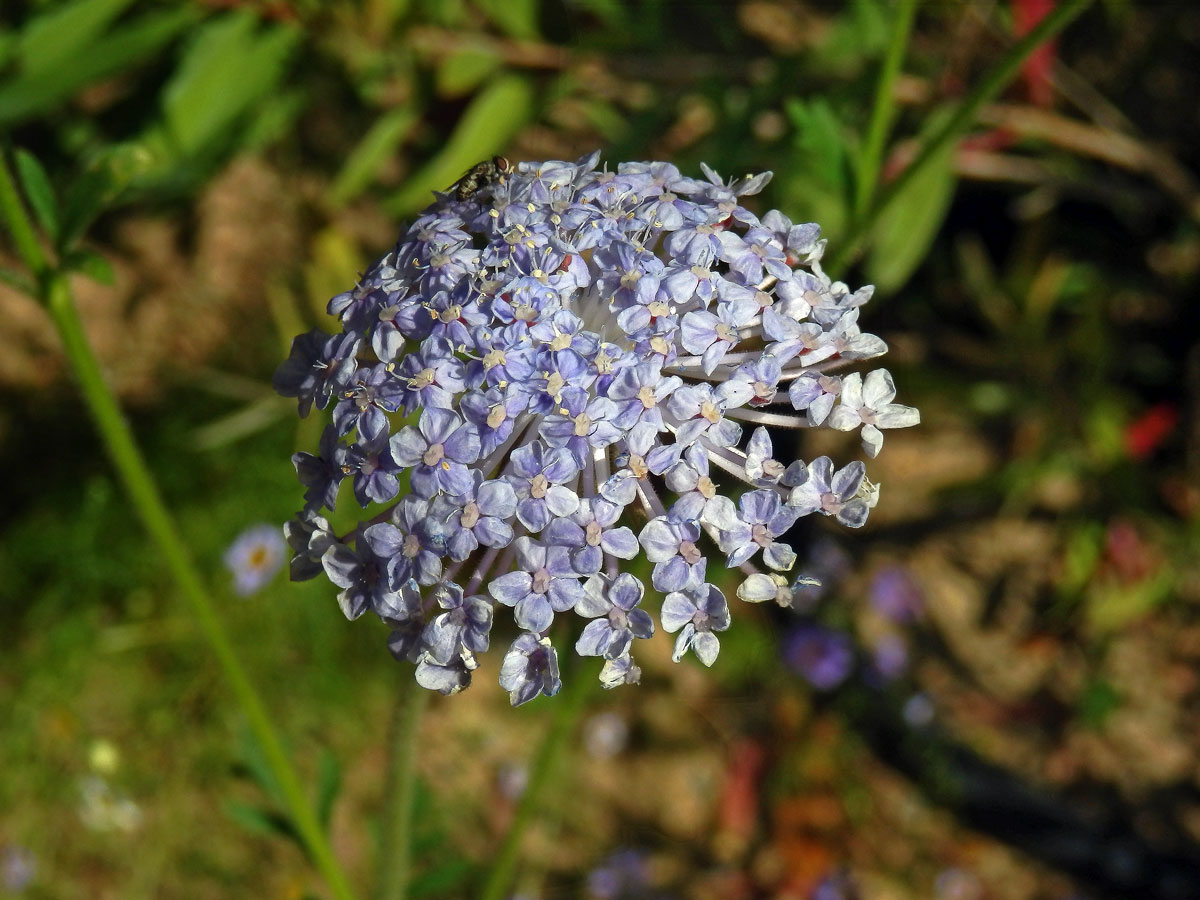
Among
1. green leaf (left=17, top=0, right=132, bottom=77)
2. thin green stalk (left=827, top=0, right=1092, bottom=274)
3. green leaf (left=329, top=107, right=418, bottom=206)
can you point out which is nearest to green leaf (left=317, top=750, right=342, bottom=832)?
thin green stalk (left=827, top=0, right=1092, bottom=274)

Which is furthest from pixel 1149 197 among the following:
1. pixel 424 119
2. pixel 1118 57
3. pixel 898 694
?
pixel 424 119

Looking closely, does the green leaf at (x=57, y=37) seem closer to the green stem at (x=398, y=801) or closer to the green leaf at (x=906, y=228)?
the green stem at (x=398, y=801)

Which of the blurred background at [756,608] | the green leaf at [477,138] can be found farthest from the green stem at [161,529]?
the blurred background at [756,608]

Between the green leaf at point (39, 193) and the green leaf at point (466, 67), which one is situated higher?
the green leaf at point (39, 193)

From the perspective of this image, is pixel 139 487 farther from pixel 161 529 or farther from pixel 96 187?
pixel 96 187

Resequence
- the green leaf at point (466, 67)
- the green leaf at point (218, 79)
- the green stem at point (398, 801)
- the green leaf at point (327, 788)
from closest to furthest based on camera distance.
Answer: the green stem at point (398, 801), the green leaf at point (327, 788), the green leaf at point (218, 79), the green leaf at point (466, 67)
